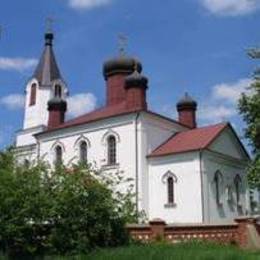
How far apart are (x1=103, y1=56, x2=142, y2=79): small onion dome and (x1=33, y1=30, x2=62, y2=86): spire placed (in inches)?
278

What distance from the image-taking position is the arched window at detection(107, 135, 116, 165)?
35.7 meters

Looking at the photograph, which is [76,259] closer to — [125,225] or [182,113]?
[125,225]

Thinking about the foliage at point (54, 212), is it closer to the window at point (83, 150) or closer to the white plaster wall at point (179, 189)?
the white plaster wall at point (179, 189)

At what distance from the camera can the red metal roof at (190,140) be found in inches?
1334

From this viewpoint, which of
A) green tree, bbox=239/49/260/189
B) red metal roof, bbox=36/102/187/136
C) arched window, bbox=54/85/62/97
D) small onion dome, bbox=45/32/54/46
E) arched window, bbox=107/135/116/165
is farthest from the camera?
small onion dome, bbox=45/32/54/46

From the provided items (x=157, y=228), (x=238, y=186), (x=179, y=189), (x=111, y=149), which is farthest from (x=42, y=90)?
(x=157, y=228)

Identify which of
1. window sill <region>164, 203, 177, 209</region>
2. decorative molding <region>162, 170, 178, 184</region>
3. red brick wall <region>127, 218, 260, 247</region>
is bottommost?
red brick wall <region>127, 218, 260, 247</region>

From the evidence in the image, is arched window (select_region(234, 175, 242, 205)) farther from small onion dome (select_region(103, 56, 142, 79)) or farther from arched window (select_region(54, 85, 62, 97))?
arched window (select_region(54, 85, 62, 97))

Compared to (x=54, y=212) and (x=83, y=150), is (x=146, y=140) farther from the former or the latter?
(x=54, y=212)

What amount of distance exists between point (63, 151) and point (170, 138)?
6796mm

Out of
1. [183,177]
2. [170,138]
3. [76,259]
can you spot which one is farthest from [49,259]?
[170,138]

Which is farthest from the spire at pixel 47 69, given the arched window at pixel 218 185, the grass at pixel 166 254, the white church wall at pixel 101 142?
the grass at pixel 166 254

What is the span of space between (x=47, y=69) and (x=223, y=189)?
1885 centimetres

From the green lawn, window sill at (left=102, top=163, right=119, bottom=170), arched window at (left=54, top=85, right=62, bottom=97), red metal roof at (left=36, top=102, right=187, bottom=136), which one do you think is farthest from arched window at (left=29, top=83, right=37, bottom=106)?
the green lawn
